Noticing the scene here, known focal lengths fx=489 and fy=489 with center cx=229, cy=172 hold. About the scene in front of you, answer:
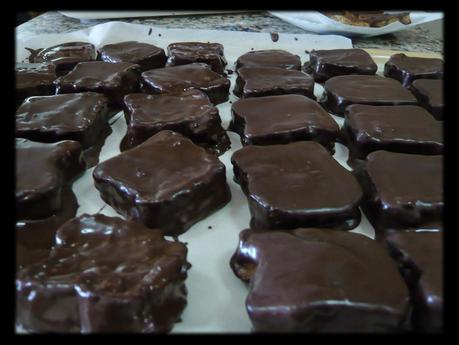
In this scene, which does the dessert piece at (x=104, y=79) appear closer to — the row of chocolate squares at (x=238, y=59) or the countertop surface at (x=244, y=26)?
the row of chocolate squares at (x=238, y=59)

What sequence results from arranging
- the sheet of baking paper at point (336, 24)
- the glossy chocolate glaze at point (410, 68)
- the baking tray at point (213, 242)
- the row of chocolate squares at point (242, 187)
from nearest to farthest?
the baking tray at point (213, 242) < the row of chocolate squares at point (242, 187) < the glossy chocolate glaze at point (410, 68) < the sheet of baking paper at point (336, 24)

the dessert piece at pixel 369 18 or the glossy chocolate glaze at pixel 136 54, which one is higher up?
the dessert piece at pixel 369 18

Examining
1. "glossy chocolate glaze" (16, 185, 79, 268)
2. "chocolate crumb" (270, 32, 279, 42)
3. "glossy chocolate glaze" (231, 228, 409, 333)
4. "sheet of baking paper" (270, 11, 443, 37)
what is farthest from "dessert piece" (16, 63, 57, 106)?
"sheet of baking paper" (270, 11, 443, 37)

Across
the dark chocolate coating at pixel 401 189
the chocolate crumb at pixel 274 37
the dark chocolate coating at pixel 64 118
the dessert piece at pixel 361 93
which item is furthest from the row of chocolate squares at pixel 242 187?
the chocolate crumb at pixel 274 37

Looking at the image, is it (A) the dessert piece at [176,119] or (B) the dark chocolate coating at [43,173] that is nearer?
(B) the dark chocolate coating at [43,173]


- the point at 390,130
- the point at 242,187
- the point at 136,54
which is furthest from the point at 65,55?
the point at 390,130

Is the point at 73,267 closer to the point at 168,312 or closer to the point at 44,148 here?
the point at 168,312

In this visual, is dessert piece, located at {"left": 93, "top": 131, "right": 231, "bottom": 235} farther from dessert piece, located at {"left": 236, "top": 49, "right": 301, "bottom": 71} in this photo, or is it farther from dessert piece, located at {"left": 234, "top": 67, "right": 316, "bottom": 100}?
dessert piece, located at {"left": 236, "top": 49, "right": 301, "bottom": 71}
